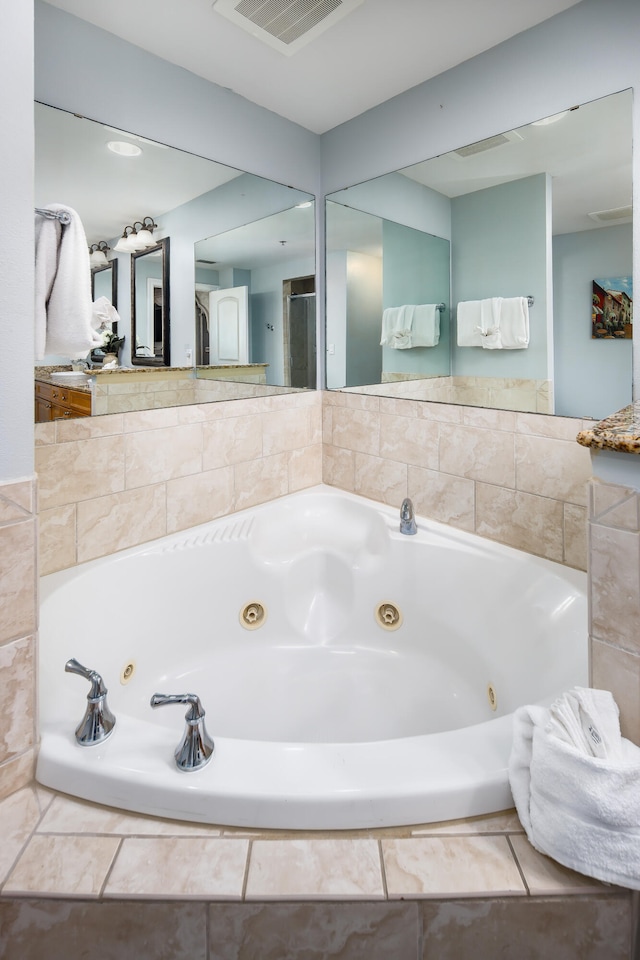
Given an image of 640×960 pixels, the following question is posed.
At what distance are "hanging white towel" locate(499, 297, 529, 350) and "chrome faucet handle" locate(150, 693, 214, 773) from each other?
63.7 inches

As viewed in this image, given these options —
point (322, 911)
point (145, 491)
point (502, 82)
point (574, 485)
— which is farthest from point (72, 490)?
point (502, 82)

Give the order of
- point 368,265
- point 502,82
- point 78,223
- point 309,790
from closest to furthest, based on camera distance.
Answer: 1. point 309,790
2. point 78,223
3. point 502,82
4. point 368,265

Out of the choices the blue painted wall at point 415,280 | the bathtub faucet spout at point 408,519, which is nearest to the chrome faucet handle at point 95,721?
the bathtub faucet spout at point 408,519

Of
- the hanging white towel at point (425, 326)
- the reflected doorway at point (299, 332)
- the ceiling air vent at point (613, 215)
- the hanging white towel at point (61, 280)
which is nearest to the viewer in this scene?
the hanging white towel at point (61, 280)

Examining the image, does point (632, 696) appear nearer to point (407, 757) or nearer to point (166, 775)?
point (407, 757)

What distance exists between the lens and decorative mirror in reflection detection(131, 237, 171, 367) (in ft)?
6.27

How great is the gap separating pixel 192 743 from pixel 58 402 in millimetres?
1175

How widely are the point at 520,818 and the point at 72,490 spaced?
1.52 metres

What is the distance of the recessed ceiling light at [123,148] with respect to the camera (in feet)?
5.87

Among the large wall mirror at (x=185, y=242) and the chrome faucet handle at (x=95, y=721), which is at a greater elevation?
the large wall mirror at (x=185, y=242)

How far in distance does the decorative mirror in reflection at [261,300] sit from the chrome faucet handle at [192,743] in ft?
4.75

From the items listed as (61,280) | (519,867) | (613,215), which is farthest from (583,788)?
(613,215)

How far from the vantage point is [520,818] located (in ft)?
3.02

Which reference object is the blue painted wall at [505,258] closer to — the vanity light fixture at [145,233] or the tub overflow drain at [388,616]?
the tub overflow drain at [388,616]
